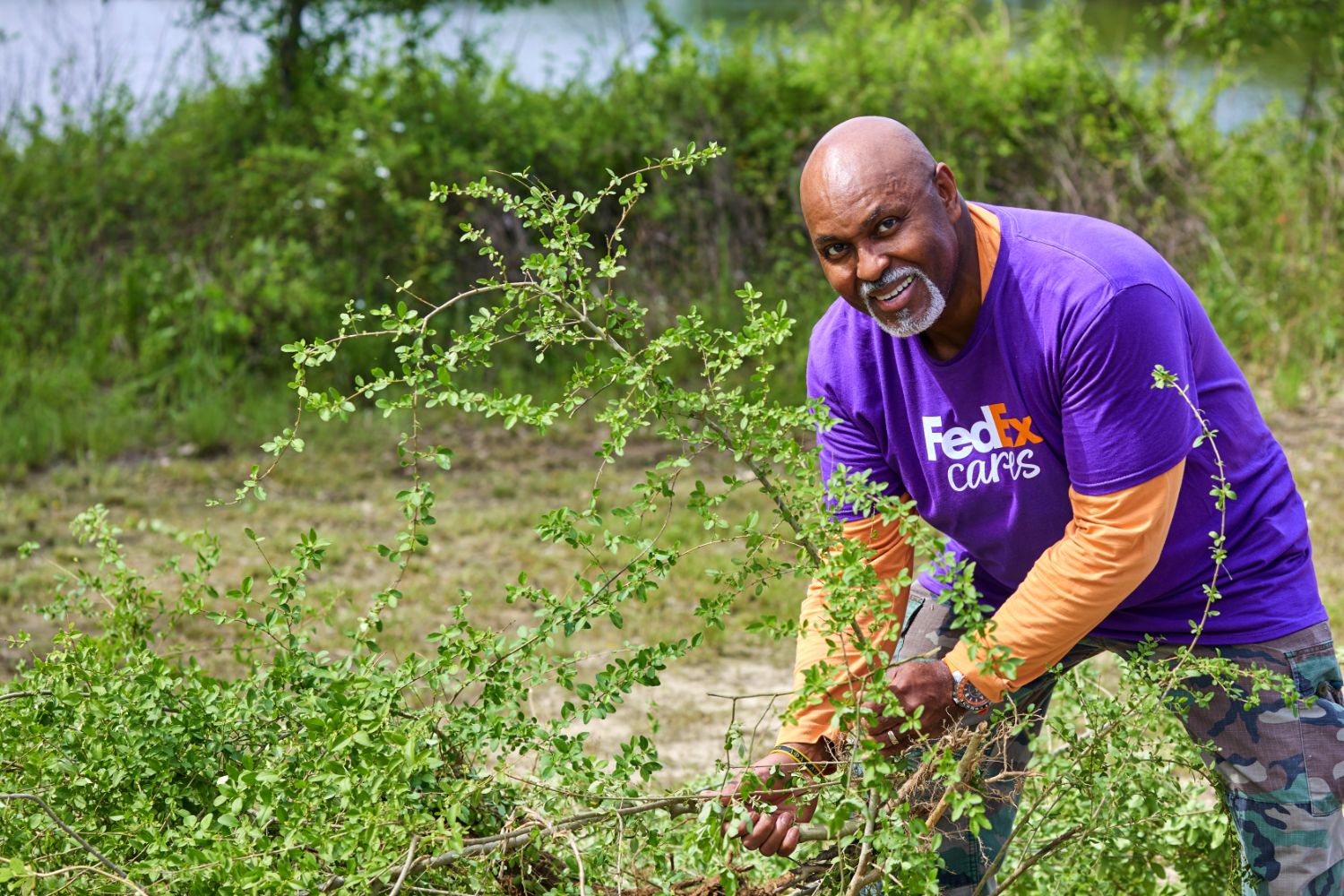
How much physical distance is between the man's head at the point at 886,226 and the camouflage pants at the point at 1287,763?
2.74 feet

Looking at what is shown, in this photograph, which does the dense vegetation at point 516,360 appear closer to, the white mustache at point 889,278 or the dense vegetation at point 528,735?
the dense vegetation at point 528,735

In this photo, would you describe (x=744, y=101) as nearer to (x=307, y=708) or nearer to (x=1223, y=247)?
(x=1223, y=247)

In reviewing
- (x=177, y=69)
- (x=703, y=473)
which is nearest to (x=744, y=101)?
(x=703, y=473)

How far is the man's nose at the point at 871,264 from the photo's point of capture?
2406 millimetres

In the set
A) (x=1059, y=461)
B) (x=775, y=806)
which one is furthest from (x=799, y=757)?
(x=1059, y=461)

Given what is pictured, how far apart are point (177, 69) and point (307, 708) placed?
7.35 meters

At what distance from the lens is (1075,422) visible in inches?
93.9

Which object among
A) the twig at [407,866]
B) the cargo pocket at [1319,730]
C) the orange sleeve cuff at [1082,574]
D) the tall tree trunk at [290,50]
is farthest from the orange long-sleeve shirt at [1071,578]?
the tall tree trunk at [290,50]

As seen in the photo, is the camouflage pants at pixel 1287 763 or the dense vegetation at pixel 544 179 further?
the dense vegetation at pixel 544 179

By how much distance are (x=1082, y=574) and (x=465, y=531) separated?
456 cm

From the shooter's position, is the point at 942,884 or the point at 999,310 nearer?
the point at 999,310

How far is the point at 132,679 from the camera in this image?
2711 mm

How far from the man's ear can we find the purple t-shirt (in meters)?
0.10

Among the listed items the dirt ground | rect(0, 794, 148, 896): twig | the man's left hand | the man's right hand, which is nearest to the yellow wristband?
the man's right hand
